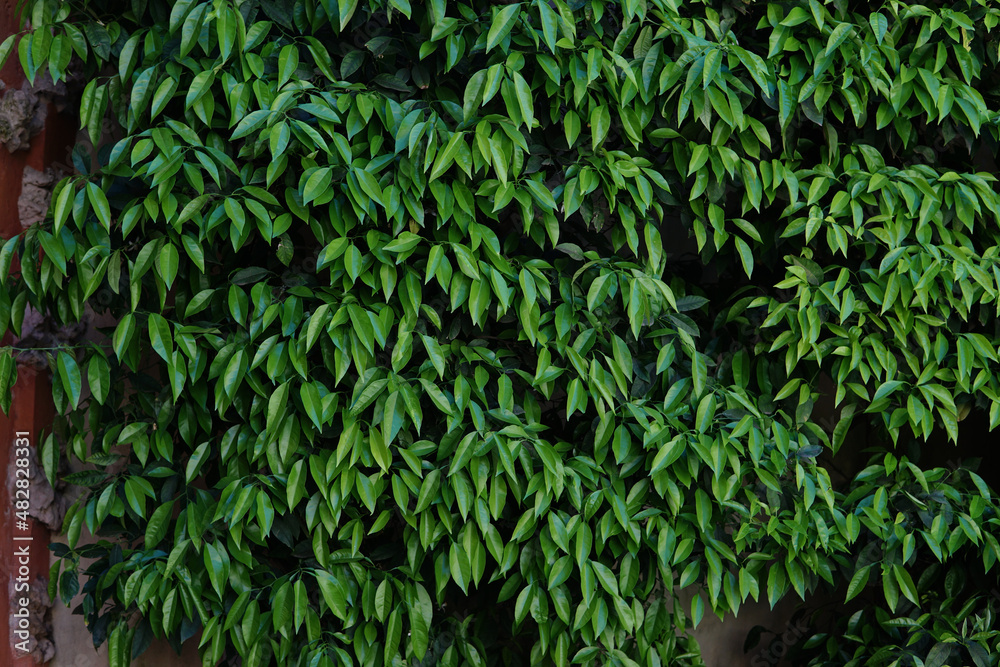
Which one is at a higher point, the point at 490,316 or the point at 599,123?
the point at 599,123

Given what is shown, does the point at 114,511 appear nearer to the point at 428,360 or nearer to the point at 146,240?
the point at 146,240

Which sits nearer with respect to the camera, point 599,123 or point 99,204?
point 99,204

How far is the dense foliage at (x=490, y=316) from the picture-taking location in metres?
1.77

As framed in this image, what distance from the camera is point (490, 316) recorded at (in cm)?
207

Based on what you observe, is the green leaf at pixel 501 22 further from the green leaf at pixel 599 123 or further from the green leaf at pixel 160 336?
the green leaf at pixel 160 336

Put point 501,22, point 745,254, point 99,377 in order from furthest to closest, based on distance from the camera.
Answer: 1. point 745,254
2. point 99,377
3. point 501,22

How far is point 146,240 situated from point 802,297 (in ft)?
4.78

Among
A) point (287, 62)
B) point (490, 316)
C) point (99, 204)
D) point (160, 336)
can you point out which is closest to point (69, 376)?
point (160, 336)

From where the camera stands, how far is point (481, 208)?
184 centimetres

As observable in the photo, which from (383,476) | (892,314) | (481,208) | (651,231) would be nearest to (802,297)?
(892,314)
